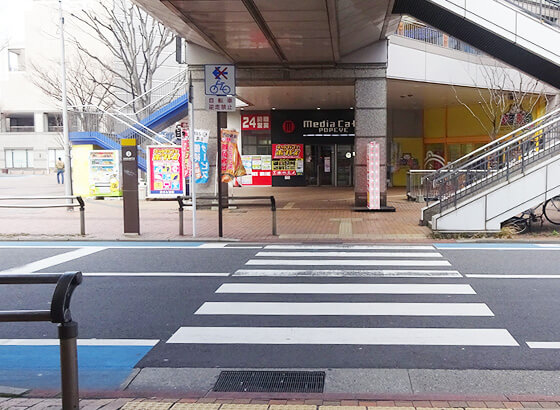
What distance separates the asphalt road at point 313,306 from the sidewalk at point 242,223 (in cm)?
198

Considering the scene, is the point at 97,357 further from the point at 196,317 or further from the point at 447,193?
A: the point at 447,193

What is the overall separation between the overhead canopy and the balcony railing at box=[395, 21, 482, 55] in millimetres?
4393

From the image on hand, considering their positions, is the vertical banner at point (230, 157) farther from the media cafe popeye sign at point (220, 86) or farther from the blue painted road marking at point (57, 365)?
the blue painted road marking at point (57, 365)

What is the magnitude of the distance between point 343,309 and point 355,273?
2257mm

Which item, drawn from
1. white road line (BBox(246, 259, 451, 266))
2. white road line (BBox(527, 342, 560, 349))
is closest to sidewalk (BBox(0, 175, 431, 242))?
white road line (BBox(246, 259, 451, 266))

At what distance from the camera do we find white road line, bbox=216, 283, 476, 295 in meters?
8.04

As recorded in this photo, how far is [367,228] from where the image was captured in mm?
14922

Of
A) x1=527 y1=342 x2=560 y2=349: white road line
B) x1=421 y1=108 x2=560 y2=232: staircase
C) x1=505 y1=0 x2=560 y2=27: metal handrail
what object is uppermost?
x1=505 y1=0 x2=560 y2=27: metal handrail

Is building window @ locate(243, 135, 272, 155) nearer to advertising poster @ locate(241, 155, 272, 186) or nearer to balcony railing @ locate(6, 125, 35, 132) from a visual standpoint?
advertising poster @ locate(241, 155, 272, 186)

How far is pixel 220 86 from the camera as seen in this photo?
43.6 feet

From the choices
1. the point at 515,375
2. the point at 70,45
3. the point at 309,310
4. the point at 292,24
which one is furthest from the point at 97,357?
the point at 70,45

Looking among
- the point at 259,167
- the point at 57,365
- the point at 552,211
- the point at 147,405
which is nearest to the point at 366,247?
the point at 552,211

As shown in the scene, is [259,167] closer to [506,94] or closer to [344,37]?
[506,94]

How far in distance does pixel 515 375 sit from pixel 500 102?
69.0 ft
